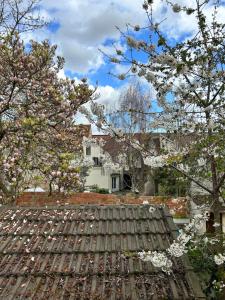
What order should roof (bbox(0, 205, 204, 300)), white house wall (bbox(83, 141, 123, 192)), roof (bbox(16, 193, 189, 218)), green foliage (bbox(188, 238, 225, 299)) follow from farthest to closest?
white house wall (bbox(83, 141, 123, 192))
roof (bbox(16, 193, 189, 218))
green foliage (bbox(188, 238, 225, 299))
roof (bbox(0, 205, 204, 300))

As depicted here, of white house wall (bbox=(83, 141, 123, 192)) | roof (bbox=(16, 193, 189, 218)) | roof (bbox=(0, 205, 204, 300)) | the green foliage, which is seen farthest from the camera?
white house wall (bbox=(83, 141, 123, 192))

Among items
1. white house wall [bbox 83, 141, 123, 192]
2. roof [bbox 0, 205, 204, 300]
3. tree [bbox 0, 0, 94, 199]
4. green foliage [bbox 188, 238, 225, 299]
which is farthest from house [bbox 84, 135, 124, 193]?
roof [bbox 0, 205, 204, 300]

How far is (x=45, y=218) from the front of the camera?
555 centimetres

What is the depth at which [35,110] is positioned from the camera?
9500mm

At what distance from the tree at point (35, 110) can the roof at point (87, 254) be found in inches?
119

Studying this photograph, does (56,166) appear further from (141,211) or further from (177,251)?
(177,251)

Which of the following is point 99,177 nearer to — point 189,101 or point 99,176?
point 99,176

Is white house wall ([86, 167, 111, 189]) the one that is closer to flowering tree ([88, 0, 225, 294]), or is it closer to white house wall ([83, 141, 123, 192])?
white house wall ([83, 141, 123, 192])

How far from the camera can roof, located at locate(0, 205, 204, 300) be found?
12.3 feet

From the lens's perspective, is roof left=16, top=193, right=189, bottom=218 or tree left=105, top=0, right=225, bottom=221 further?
roof left=16, top=193, right=189, bottom=218

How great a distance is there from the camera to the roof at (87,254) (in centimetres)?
374

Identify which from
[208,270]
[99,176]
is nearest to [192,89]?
[208,270]

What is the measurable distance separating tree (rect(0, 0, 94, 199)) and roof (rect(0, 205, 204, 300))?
9.91ft

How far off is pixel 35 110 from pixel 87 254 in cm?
575
